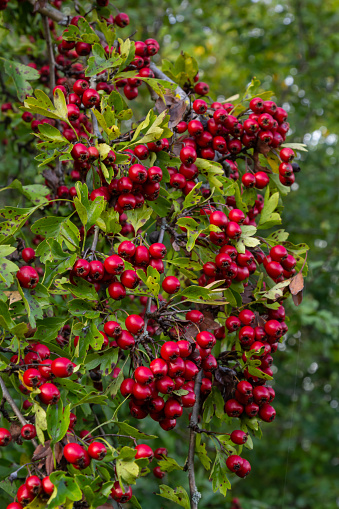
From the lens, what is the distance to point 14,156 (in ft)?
8.38

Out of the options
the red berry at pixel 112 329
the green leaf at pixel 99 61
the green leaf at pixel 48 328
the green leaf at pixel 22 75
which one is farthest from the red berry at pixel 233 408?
the green leaf at pixel 22 75

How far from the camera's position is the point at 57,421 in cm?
108

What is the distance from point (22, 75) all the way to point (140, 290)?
113cm

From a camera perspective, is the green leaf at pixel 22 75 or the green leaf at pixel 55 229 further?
the green leaf at pixel 22 75

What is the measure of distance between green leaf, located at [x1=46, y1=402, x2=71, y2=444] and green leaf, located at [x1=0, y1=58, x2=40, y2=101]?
4.22 feet

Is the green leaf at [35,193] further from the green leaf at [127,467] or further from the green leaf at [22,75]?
the green leaf at [127,467]

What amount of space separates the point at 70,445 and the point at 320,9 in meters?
4.99

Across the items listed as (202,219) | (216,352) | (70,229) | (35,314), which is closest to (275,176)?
(202,219)

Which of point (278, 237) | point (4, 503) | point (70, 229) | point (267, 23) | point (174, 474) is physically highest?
point (70, 229)

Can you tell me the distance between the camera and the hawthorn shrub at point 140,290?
1.14m

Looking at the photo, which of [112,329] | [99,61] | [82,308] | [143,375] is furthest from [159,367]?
[99,61]

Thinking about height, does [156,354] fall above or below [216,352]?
above

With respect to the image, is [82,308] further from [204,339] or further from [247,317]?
[247,317]

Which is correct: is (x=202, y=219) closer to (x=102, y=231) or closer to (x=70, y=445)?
(x=102, y=231)
